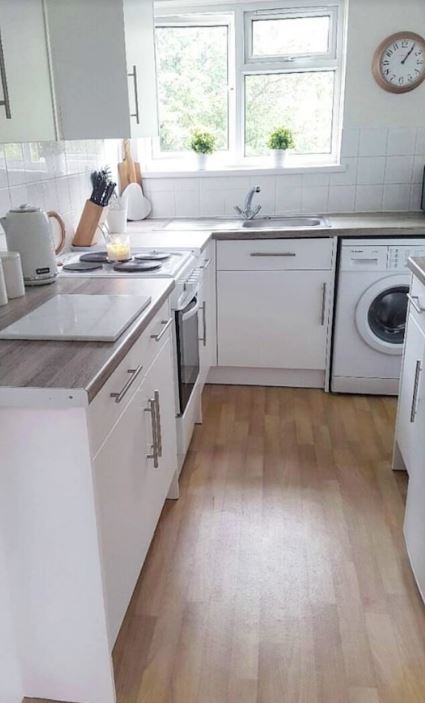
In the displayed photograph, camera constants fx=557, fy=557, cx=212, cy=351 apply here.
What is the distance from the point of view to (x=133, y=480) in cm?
156

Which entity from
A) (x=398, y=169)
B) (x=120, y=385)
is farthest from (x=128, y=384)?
(x=398, y=169)

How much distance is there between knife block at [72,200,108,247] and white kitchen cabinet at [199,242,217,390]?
0.57m

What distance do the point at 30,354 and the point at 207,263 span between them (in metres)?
1.74

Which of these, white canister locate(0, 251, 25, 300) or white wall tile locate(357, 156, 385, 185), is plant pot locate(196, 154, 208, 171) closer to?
white wall tile locate(357, 156, 385, 185)

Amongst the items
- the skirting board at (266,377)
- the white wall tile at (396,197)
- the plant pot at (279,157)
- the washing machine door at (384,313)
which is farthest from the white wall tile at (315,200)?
the skirting board at (266,377)

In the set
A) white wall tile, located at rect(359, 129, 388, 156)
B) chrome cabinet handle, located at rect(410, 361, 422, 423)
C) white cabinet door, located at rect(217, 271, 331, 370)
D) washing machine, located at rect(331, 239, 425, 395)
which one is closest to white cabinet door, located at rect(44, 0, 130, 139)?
white cabinet door, located at rect(217, 271, 331, 370)

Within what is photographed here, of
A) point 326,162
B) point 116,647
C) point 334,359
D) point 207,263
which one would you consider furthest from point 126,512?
point 326,162

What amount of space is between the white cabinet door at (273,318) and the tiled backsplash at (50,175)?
88cm

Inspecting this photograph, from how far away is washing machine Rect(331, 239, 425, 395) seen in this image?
293cm

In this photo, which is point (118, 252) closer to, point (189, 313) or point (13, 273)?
point (189, 313)

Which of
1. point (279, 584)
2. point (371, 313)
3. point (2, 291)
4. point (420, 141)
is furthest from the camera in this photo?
point (420, 141)

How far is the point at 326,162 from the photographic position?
11.6 feet

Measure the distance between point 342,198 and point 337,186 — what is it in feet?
0.26

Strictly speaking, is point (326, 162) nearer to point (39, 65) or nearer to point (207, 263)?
point (207, 263)
